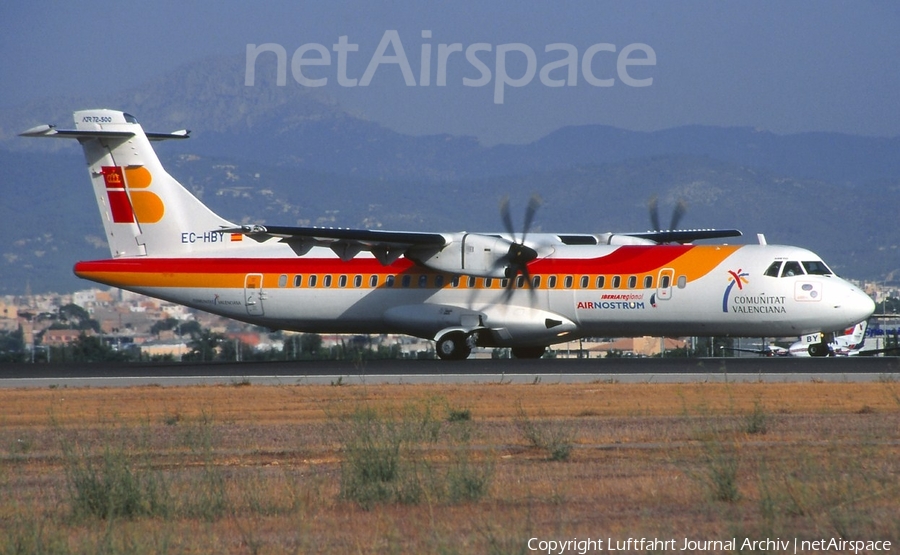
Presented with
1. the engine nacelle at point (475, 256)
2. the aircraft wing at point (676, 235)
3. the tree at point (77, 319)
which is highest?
the aircraft wing at point (676, 235)

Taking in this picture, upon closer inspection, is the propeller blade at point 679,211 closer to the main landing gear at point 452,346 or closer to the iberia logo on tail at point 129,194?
the main landing gear at point 452,346

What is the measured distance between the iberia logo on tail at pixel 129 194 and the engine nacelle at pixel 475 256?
8.36m

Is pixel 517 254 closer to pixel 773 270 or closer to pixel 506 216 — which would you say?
pixel 506 216

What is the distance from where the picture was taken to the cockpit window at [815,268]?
89.9ft

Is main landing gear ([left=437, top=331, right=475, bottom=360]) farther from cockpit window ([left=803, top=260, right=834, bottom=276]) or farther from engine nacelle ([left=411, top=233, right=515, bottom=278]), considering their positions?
cockpit window ([left=803, top=260, right=834, bottom=276])

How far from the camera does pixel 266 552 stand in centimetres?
850

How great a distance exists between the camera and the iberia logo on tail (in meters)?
32.7

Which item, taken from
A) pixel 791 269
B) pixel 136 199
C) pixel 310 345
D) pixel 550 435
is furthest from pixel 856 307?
pixel 310 345

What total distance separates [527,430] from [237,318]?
1946cm

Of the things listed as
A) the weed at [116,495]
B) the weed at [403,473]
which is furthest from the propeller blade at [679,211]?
the weed at [116,495]

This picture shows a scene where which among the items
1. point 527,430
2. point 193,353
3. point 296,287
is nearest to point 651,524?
point 527,430

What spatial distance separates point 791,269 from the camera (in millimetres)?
27359

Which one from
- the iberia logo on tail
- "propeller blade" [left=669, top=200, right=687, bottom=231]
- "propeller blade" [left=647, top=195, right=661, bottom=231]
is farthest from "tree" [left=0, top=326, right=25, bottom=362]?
"propeller blade" [left=669, top=200, right=687, bottom=231]

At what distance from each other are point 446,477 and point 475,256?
1851cm
